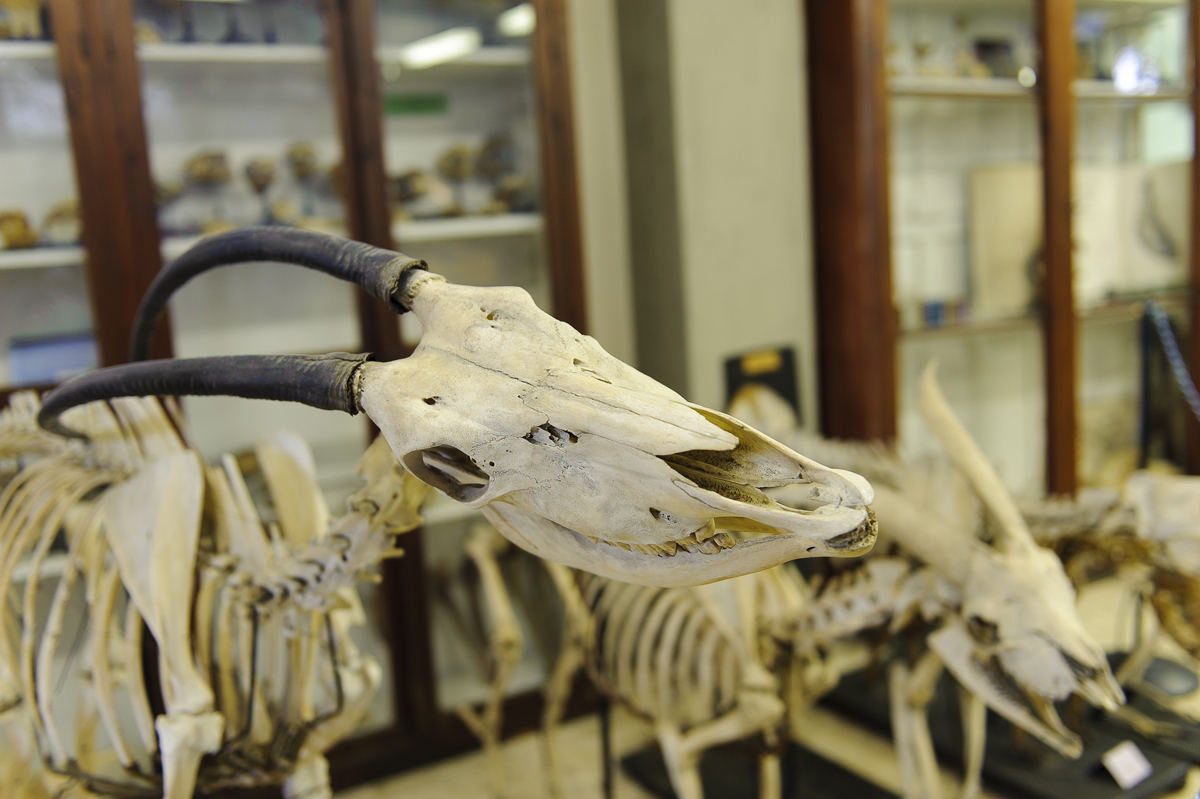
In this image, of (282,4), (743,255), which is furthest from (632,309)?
(282,4)

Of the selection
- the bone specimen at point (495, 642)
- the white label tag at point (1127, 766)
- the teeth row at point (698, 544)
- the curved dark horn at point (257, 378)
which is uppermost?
the curved dark horn at point (257, 378)

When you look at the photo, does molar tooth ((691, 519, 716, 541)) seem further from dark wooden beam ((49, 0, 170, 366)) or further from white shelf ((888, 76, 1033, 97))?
white shelf ((888, 76, 1033, 97))

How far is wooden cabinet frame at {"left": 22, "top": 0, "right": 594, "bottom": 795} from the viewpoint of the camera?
214 centimetres

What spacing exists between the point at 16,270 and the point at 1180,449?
403 centimetres

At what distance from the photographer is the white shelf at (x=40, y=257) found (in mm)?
2201

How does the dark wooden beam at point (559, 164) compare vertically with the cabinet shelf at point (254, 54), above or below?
below

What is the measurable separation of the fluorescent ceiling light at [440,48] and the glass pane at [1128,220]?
7.26 ft

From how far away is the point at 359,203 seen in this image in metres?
2.48

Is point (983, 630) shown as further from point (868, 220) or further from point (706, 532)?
point (868, 220)

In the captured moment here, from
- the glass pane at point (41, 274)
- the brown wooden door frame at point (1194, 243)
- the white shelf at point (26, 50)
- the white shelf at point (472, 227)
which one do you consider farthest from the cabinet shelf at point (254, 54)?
the brown wooden door frame at point (1194, 243)

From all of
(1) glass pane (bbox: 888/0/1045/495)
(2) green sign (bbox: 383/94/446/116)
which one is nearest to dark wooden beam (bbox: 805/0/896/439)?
(1) glass pane (bbox: 888/0/1045/495)

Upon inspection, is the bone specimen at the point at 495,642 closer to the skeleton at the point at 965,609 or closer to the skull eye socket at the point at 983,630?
the skeleton at the point at 965,609

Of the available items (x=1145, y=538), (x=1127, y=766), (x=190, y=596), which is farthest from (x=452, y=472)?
(x=1127, y=766)

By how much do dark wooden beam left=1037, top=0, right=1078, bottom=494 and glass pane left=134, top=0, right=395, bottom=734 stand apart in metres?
2.35
